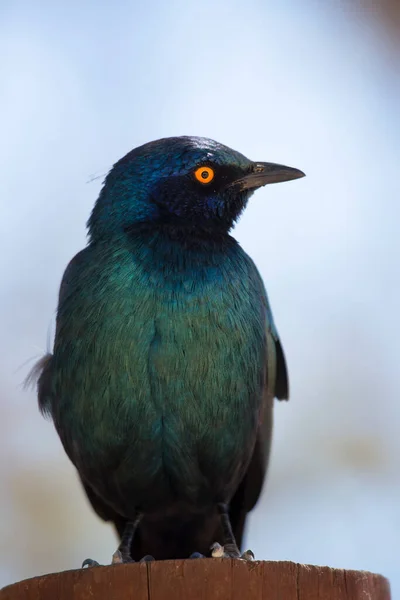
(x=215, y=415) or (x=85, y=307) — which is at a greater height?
(x=85, y=307)

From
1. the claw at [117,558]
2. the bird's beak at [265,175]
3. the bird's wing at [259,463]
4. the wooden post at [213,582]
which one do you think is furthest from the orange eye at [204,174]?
the wooden post at [213,582]

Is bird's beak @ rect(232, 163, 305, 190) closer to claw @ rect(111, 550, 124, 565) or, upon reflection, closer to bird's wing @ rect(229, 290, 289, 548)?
bird's wing @ rect(229, 290, 289, 548)

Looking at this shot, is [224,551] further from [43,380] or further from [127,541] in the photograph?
[43,380]

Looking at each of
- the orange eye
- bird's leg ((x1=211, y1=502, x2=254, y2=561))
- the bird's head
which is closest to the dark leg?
bird's leg ((x1=211, y1=502, x2=254, y2=561))

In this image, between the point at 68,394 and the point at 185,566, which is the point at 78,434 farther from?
the point at 185,566

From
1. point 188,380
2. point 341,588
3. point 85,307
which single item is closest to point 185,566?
point 341,588

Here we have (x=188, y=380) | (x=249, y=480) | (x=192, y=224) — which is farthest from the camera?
(x=249, y=480)

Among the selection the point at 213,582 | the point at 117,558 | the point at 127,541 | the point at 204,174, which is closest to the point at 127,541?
the point at 127,541
